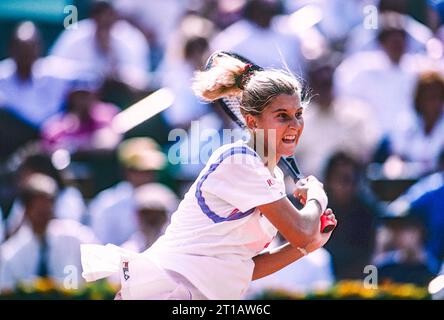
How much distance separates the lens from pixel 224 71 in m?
4.11

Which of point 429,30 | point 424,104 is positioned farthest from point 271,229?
point 429,30

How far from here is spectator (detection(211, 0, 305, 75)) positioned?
23.5 feet

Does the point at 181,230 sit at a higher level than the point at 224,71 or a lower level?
lower

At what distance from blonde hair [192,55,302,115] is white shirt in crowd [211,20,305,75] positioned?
2943 mm

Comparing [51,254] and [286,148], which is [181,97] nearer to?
[51,254]

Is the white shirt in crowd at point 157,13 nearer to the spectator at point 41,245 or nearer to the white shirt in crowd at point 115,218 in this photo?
the white shirt in crowd at point 115,218

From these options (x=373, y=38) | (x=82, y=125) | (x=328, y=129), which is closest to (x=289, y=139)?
(x=328, y=129)

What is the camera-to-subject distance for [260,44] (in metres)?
7.23

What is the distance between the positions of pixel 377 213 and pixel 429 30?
1565 mm

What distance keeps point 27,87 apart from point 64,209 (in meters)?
1.09

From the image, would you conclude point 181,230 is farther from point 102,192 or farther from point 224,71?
point 102,192

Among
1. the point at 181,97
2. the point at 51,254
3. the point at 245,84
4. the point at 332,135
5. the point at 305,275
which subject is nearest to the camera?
the point at 245,84

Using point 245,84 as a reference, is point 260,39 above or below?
above

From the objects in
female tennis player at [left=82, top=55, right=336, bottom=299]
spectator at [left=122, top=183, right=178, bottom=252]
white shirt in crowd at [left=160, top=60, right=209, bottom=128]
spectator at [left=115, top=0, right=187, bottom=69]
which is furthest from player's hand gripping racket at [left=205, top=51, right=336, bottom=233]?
spectator at [left=115, top=0, right=187, bottom=69]
